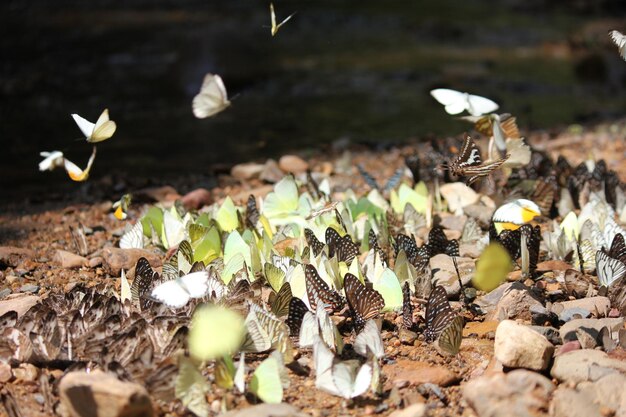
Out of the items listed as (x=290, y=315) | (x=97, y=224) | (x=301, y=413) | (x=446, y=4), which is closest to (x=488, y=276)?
(x=290, y=315)

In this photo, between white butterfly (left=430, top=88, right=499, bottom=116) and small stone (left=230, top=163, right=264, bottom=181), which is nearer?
white butterfly (left=430, top=88, right=499, bottom=116)

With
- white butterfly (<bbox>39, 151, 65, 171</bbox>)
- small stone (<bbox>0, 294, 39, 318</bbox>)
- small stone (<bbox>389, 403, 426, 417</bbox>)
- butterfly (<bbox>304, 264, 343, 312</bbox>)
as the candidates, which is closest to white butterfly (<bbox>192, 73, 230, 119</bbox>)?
white butterfly (<bbox>39, 151, 65, 171</bbox>)

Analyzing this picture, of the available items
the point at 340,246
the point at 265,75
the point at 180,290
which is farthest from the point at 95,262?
the point at 265,75

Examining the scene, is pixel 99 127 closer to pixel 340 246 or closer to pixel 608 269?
pixel 340 246

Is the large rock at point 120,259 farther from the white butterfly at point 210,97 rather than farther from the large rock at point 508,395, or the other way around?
the large rock at point 508,395

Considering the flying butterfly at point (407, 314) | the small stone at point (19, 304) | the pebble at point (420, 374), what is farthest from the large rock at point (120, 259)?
the pebble at point (420, 374)

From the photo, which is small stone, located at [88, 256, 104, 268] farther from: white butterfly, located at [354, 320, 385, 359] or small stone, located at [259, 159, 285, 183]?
small stone, located at [259, 159, 285, 183]
